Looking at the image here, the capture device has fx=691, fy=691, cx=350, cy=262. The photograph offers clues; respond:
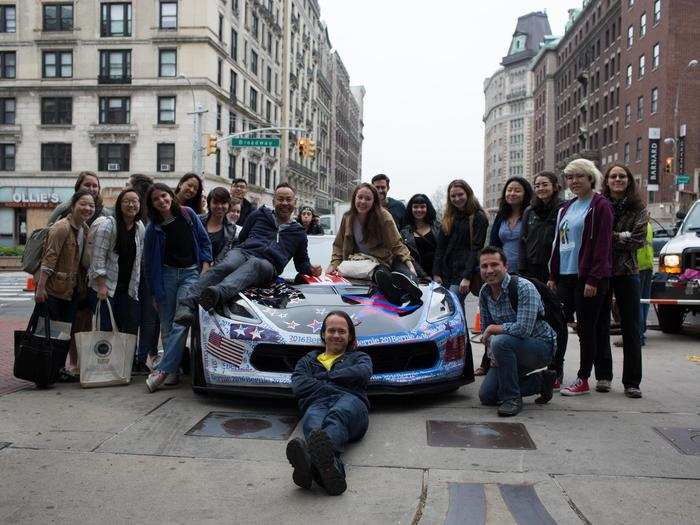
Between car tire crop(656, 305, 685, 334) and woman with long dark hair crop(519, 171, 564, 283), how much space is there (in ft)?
14.8

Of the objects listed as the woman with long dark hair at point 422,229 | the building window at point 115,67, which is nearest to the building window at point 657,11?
the building window at point 115,67

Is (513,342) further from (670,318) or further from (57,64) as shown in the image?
(57,64)

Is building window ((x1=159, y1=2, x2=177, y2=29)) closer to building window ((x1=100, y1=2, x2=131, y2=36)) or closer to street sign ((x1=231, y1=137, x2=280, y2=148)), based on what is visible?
building window ((x1=100, y1=2, x2=131, y2=36))

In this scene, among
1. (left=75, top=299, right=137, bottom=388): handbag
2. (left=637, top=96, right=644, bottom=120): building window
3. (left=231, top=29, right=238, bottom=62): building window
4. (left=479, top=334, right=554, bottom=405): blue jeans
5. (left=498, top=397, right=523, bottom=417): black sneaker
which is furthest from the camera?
(left=637, top=96, right=644, bottom=120): building window

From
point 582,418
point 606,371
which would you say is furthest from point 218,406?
point 606,371

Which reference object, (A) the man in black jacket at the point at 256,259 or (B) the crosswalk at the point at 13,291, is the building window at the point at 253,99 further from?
(A) the man in black jacket at the point at 256,259

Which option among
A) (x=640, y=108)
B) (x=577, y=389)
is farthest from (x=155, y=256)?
(x=640, y=108)

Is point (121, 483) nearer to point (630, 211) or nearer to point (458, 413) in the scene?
point (458, 413)

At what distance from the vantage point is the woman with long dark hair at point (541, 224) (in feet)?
19.7

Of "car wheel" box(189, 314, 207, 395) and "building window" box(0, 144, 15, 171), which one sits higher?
"building window" box(0, 144, 15, 171)

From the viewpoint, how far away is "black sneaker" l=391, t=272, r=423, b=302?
5375 millimetres

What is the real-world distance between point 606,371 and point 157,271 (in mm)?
3912

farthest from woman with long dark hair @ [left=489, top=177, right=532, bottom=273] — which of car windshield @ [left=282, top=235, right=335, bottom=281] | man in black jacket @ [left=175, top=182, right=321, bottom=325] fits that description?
car windshield @ [left=282, top=235, right=335, bottom=281]

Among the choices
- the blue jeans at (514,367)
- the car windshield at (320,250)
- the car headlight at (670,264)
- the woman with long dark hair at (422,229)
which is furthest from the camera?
the car headlight at (670,264)
